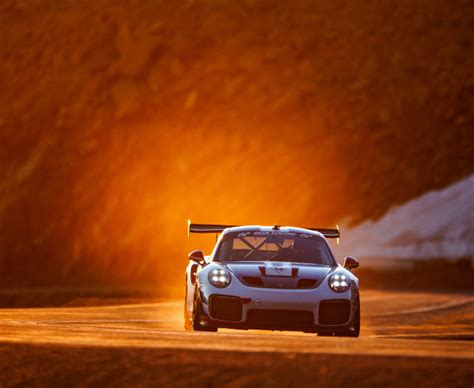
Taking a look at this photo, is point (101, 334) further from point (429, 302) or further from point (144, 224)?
point (144, 224)

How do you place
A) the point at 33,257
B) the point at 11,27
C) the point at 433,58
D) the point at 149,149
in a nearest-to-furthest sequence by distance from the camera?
the point at 33,257
the point at 149,149
the point at 433,58
the point at 11,27

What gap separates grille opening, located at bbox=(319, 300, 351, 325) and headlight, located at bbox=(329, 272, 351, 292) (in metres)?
0.17

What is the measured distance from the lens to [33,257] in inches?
1908

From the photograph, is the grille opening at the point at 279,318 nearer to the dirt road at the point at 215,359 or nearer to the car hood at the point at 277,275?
the car hood at the point at 277,275

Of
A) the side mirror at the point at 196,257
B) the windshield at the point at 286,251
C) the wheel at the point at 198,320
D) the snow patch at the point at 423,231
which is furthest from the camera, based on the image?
the snow patch at the point at 423,231

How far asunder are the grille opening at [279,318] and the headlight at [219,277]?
1.54ft

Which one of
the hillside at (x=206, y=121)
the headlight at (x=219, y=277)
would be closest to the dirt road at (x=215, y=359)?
the headlight at (x=219, y=277)

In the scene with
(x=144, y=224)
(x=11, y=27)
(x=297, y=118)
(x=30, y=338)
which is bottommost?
(x=30, y=338)

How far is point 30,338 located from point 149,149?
38751 mm

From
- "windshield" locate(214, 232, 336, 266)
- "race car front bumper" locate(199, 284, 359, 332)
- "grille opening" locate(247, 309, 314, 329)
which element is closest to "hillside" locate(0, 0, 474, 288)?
"windshield" locate(214, 232, 336, 266)

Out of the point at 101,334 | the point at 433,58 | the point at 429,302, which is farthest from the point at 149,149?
the point at 101,334

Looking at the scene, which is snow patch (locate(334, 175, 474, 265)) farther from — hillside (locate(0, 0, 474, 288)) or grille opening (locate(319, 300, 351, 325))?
grille opening (locate(319, 300, 351, 325))

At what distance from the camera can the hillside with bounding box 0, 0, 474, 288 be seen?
48594mm

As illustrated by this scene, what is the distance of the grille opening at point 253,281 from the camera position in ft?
51.6
